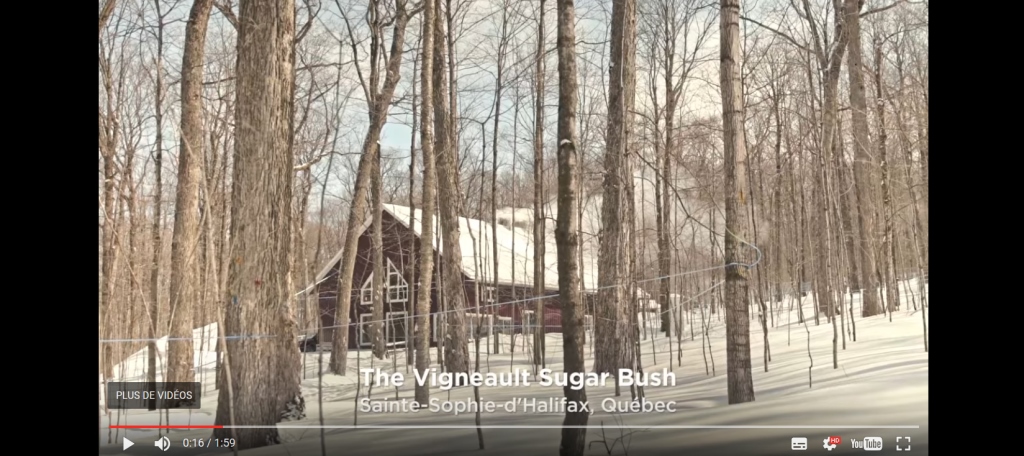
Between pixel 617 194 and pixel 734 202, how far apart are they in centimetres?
130

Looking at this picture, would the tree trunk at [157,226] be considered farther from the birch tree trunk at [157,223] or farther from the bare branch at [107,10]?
the bare branch at [107,10]

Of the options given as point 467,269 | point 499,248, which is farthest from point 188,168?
point 467,269

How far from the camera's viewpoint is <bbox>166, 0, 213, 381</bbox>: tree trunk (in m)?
4.82

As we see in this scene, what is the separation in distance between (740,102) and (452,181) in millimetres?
2663

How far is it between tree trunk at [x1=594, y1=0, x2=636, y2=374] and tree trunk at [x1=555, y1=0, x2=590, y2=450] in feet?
3.00

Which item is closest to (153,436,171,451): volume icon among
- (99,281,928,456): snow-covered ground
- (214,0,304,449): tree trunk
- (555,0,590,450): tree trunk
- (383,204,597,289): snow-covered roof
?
(99,281,928,456): snow-covered ground

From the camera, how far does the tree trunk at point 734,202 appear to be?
12.1ft

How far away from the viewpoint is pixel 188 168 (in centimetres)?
502

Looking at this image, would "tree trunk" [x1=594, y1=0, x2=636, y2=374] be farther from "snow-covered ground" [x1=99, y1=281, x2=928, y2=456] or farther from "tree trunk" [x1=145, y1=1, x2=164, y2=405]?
"tree trunk" [x1=145, y1=1, x2=164, y2=405]

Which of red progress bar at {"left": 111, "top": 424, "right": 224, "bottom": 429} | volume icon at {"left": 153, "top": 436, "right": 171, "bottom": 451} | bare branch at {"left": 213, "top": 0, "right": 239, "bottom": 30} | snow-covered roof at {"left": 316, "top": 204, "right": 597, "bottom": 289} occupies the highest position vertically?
bare branch at {"left": 213, "top": 0, "right": 239, "bottom": 30}

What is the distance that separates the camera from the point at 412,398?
10.9ft

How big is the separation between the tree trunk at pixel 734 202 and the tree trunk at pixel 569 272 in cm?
95
